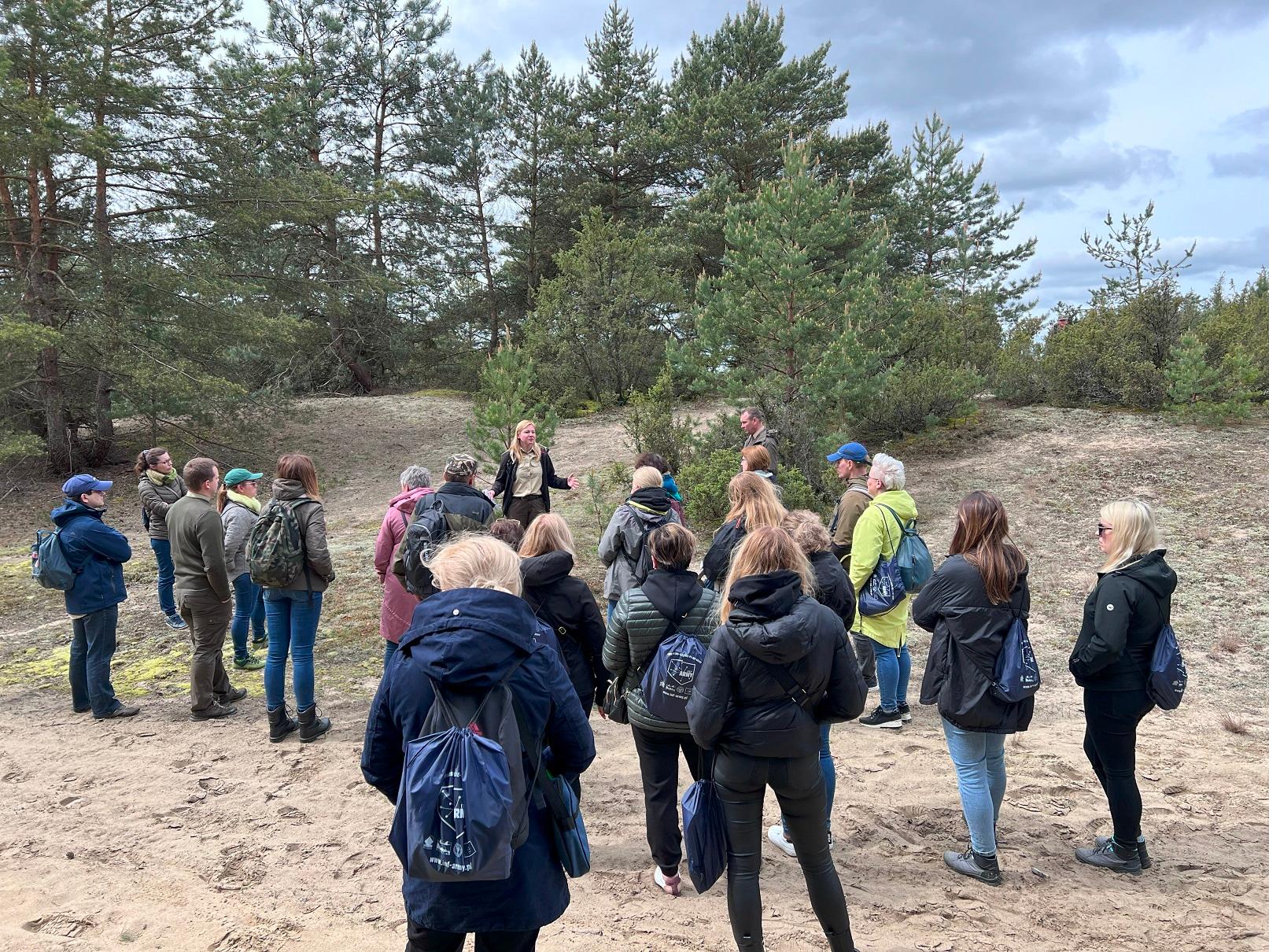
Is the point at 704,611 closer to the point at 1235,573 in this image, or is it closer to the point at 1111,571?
the point at 1111,571

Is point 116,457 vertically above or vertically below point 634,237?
below

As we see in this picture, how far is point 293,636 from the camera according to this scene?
4.86 m

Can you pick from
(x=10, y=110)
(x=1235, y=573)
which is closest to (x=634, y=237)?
(x=10, y=110)

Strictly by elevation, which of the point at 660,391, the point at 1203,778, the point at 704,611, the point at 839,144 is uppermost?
the point at 839,144

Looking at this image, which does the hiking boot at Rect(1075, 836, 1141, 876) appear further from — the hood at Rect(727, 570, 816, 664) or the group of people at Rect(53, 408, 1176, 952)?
the hood at Rect(727, 570, 816, 664)

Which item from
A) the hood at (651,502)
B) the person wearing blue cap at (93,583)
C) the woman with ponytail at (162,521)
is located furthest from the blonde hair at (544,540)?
the woman with ponytail at (162,521)

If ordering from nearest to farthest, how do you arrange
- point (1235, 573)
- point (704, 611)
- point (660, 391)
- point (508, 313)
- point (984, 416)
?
point (704, 611)
point (1235, 573)
point (660, 391)
point (984, 416)
point (508, 313)

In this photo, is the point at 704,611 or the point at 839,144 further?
the point at 839,144

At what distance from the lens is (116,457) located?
49.2ft

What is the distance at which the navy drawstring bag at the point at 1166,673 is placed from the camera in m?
3.26

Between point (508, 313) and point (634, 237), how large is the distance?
6.56 meters

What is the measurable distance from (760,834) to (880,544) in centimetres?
248

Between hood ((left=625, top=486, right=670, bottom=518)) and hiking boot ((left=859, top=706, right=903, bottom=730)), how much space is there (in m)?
2.20

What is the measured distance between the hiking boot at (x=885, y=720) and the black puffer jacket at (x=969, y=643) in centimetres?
195
